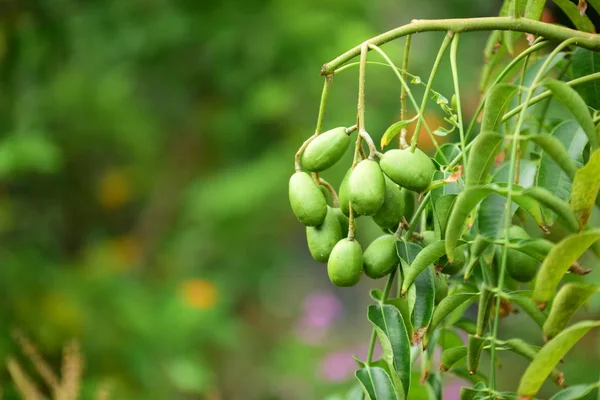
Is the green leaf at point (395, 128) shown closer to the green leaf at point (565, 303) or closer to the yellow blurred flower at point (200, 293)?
the green leaf at point (565, 303)

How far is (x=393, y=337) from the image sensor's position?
1.82ft

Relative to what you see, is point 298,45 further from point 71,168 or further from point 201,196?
point 71,168

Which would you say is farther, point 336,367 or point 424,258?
point 336,367

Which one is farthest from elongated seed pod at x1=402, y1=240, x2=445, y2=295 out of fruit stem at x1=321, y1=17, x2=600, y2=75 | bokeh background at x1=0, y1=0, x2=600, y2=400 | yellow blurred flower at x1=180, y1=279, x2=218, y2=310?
yellow blurred flower at x1=180, y1=279, x2=218, y2=310

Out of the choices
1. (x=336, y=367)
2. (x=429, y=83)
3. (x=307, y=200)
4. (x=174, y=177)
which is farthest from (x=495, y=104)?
(x=174, y=177)

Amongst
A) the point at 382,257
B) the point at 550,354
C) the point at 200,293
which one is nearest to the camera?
the point at 550,354

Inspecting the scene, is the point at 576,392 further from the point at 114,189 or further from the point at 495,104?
the point at 114,189

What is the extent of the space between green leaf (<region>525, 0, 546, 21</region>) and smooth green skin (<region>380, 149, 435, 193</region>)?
0.19 m

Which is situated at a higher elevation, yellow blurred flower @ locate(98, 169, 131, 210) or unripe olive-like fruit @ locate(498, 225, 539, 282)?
yellow blurred flower @ locate(98, 169, 131, 210)

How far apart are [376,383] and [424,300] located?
82mm

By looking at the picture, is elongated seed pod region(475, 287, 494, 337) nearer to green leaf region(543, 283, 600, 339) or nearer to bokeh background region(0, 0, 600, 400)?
green leaf region(543, 283, 600, 339)

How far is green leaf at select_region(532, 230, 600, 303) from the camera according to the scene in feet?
1.46

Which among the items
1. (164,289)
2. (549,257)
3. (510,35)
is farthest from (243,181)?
(549,257)

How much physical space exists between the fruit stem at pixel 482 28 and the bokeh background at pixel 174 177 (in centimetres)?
151
